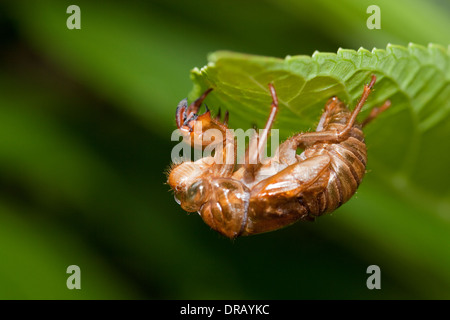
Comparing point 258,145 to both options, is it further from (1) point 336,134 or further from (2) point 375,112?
(2) point 375,112

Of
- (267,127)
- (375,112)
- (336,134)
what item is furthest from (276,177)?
(375,112)

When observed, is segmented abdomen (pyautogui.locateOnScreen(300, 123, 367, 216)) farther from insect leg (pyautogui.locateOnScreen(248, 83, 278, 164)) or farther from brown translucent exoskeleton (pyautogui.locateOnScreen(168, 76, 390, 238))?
insect leg (pyautogui.locateOnScreen(248, 83, 278, 164))

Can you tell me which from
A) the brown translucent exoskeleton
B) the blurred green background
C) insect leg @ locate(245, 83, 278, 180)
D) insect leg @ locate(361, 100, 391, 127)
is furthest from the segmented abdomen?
the blurred green background

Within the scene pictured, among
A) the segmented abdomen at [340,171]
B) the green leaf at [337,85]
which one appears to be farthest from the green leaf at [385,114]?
the segmented abdomen at [340,171]

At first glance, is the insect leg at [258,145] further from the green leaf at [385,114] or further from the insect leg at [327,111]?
the insect leg at [327,111]
